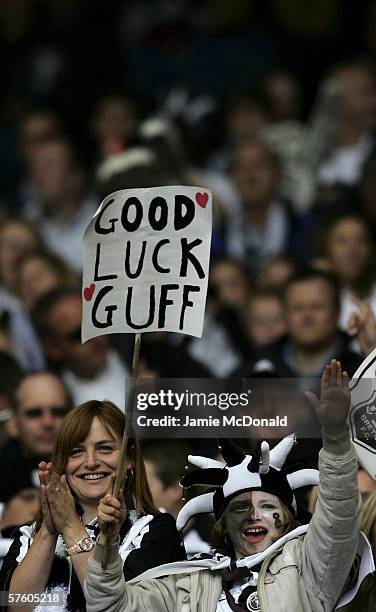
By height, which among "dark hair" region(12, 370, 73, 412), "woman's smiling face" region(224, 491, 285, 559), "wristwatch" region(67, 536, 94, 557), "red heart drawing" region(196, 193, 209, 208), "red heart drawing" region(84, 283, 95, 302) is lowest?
"wristwatch" region(67, 536, 94, 557)

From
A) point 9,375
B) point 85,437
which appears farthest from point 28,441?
point 85,437

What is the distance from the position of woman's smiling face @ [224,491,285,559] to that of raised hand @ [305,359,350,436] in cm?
44

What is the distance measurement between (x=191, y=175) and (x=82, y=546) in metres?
7.09

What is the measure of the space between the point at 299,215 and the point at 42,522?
624cm

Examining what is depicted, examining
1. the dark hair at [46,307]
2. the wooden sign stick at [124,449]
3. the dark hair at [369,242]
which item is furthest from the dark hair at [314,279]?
the wooden sign stick at [124,449]

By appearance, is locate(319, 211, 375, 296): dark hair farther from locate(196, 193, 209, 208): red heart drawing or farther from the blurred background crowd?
locate(196, 193, 209, 208): red heart drawing

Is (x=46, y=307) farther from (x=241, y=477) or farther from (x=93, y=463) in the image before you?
(x=241, y=477)

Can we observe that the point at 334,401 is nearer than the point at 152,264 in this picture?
Yes

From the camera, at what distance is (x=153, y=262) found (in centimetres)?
606

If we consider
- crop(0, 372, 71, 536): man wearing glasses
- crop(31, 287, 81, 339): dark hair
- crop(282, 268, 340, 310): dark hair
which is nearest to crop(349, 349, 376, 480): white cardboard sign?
crop(0, 372, 71, 536): man wearing glasses

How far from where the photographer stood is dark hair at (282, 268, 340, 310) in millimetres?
9086

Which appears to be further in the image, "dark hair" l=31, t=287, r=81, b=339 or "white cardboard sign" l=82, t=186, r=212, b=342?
"dark hair" l=31, t=287, r=81, b=339

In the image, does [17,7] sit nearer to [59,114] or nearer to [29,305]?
[59,114]

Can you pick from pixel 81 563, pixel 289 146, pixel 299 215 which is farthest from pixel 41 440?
pixel 289 146
